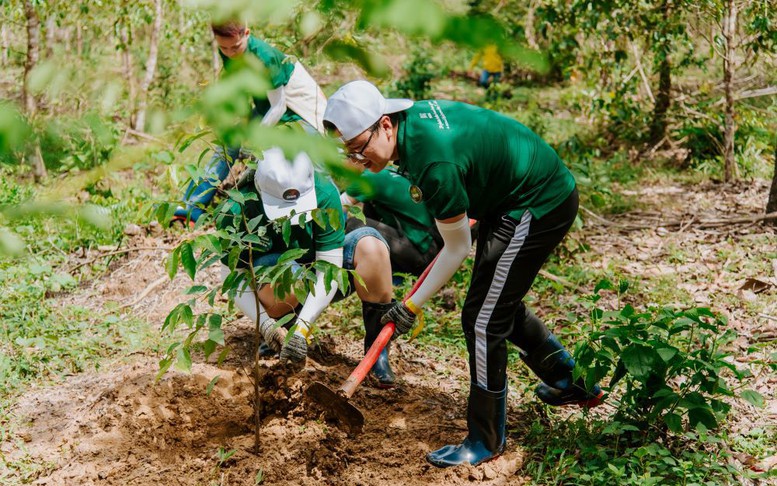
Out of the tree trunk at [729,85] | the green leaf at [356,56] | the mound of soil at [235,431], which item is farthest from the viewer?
the tree trunk at [729,85]

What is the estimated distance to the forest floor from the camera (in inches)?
108

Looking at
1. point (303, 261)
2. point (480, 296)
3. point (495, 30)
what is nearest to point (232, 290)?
point (303, 261)

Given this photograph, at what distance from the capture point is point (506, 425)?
288 centimetres

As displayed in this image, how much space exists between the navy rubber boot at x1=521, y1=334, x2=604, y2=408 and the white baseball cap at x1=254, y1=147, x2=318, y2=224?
1.12 meters

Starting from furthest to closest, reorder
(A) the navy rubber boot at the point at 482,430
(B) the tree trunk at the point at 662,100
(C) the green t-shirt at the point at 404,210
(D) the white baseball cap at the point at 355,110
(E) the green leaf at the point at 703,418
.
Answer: (B) the tree trunk at the point at 662,100 < (C) the green t-shirt at the point at 404,210 < (A) the navy rubber boot at the point at 482,430 < (E) the green leaf at the point at 703,418 < (D) the white baseball cap at the point at 355,110

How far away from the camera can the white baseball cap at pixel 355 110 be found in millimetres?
2227

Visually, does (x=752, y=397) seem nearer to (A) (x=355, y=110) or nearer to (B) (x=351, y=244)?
(A) (x=355, y=110)

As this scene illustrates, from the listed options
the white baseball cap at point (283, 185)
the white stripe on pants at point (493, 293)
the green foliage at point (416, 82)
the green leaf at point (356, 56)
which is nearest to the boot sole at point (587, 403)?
the white stripe on pants at point (493, 293)

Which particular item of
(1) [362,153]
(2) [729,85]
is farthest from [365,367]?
(2) [729,85]

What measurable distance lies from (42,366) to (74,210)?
9.75 ft

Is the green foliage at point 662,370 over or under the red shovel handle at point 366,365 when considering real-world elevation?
over

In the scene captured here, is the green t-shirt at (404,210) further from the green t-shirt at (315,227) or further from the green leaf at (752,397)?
the green leaf at (752,397)

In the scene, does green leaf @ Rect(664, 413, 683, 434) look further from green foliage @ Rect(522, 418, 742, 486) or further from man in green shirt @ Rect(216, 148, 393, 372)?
man in green shirt @ Rect(216, 148, 393, 372)

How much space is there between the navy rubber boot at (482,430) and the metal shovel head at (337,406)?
0.41 metres
